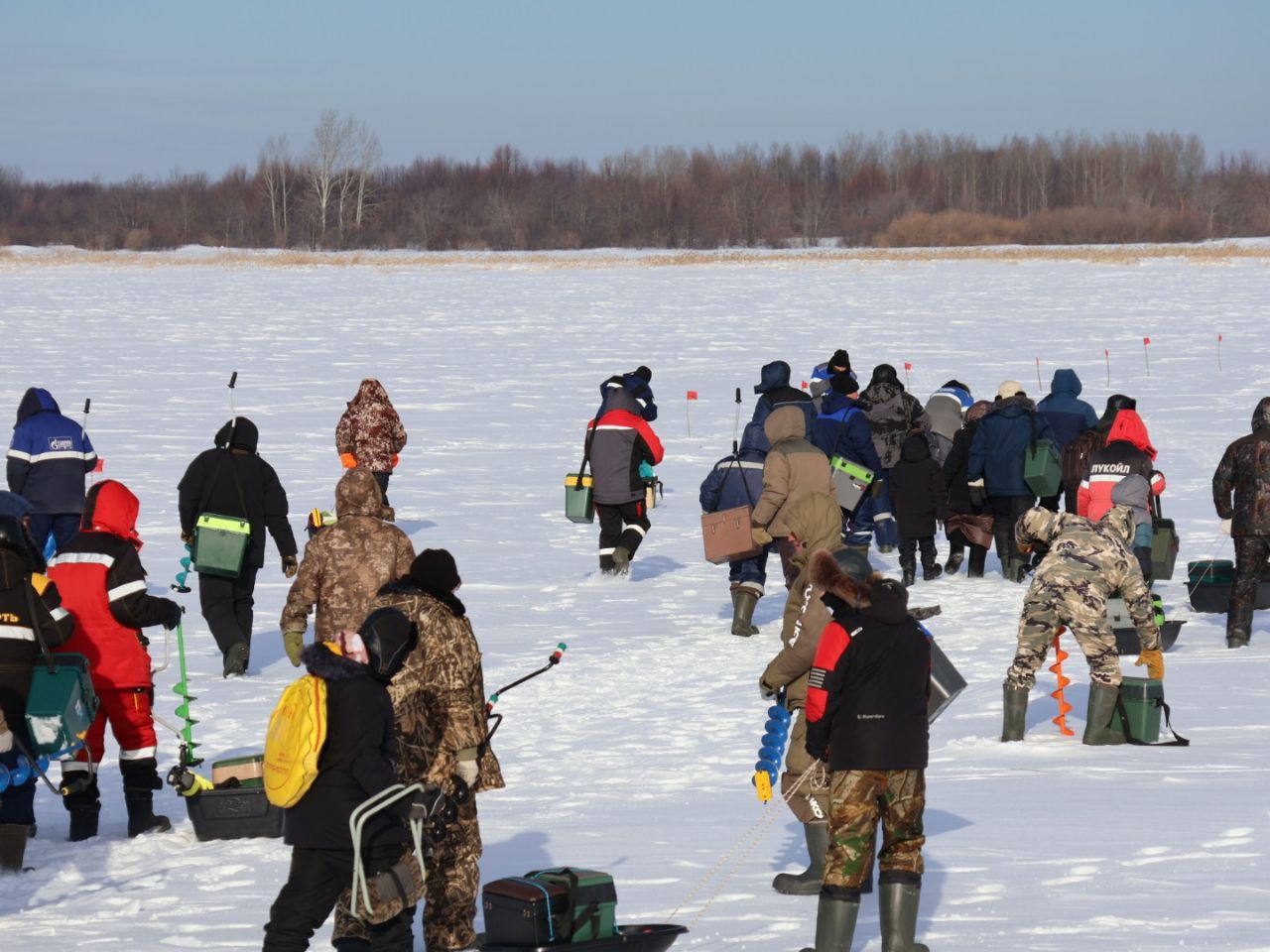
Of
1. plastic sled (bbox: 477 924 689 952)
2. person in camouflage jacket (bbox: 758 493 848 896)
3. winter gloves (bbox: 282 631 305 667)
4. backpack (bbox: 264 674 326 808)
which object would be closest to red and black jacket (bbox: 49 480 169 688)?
winter gloves (bbox: 282 631 305 667)

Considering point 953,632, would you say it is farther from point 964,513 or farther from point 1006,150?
point 1006,150

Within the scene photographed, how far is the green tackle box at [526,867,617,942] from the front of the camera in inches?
215

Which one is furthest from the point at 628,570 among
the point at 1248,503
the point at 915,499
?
the point at 1248,503

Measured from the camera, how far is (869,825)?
532 centimetres

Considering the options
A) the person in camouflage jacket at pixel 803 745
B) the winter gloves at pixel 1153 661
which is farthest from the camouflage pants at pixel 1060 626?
the person in camouflage jacket at pixel 803 745

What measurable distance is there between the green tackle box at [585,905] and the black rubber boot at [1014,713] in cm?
377

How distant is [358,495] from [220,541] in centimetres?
287

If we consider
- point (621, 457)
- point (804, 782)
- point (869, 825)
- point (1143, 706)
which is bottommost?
point (1143, 706)

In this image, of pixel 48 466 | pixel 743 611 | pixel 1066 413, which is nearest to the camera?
pixel 48 466

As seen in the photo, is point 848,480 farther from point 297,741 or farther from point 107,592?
point 297,741

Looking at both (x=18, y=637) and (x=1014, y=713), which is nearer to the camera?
(x=18, y=637)

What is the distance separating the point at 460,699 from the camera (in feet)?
17.9

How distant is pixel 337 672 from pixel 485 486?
13845mm

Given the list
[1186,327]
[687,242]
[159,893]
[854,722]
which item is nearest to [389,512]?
[159,893]
